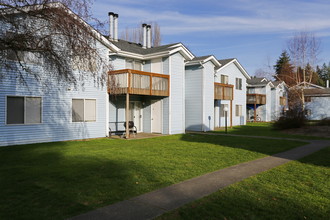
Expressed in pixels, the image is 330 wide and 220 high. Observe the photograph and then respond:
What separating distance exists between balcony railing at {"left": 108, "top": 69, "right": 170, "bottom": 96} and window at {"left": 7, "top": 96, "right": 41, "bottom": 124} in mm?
4059

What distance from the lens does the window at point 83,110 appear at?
14.9m

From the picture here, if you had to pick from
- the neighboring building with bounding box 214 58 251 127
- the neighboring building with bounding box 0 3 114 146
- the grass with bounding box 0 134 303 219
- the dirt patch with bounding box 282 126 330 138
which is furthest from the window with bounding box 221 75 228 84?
the grass with bounding box 0 134 303 219

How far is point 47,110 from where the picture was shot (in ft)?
44.7

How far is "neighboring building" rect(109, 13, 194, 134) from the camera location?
57.8 ft

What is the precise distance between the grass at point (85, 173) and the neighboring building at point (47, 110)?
3.80 feet

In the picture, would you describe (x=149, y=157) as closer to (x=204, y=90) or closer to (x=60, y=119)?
(x=60, y=119)

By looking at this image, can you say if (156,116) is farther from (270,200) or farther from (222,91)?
(270,200)

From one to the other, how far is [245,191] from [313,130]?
1721cm

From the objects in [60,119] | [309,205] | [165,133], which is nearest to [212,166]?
[309,205]

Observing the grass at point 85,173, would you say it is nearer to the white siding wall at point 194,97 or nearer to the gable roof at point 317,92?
the white siding wall at point 194,97

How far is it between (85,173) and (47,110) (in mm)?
7424

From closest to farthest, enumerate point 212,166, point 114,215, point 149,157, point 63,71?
point 114,215
point 63,71
point 212,166
point 149,157

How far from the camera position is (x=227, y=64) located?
90.3 feet

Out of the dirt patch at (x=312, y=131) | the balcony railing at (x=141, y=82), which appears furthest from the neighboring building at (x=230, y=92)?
the balcony railing at (x=141, y=82)
